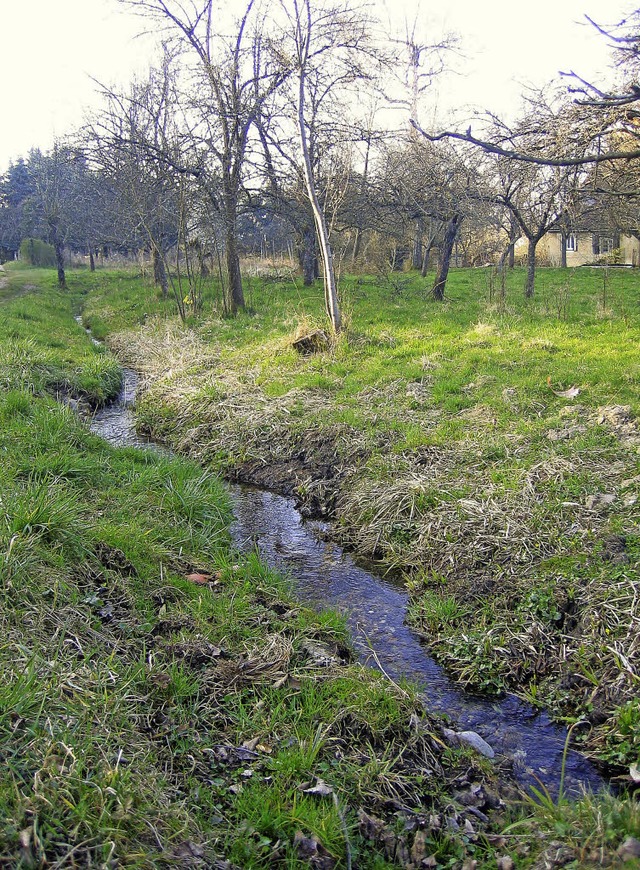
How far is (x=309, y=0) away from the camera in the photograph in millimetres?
10078

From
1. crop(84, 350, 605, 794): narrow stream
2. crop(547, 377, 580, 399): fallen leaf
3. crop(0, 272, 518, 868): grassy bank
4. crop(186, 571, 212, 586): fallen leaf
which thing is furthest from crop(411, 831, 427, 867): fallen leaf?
crop(547, 377, 580, 399): fallen leaf

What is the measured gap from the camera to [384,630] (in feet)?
14.7

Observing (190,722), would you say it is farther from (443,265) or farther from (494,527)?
(443,265)

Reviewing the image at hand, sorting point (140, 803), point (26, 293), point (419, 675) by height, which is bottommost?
point (419, 675)

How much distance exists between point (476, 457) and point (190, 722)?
166 inches

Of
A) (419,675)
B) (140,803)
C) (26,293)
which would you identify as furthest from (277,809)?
(26,293)

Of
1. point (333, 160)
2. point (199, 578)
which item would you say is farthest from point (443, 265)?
point (199, 578)

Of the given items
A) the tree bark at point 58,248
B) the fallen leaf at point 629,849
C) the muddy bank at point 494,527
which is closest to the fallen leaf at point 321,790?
the fallen leaf at point 629,849

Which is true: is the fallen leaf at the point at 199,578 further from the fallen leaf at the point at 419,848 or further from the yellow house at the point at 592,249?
the yellow house at the point at 592,249

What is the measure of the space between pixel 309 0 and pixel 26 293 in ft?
53.8

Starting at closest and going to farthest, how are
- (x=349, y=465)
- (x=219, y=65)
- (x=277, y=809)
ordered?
1. (x=277, y=809)
2. (x=349, y=465)
3. (x=219, y=65)

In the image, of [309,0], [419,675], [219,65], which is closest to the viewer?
[419,675]

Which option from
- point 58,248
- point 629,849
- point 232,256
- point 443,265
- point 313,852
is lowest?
point 313,852

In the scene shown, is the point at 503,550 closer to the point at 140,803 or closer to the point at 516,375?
the point at 140,803
